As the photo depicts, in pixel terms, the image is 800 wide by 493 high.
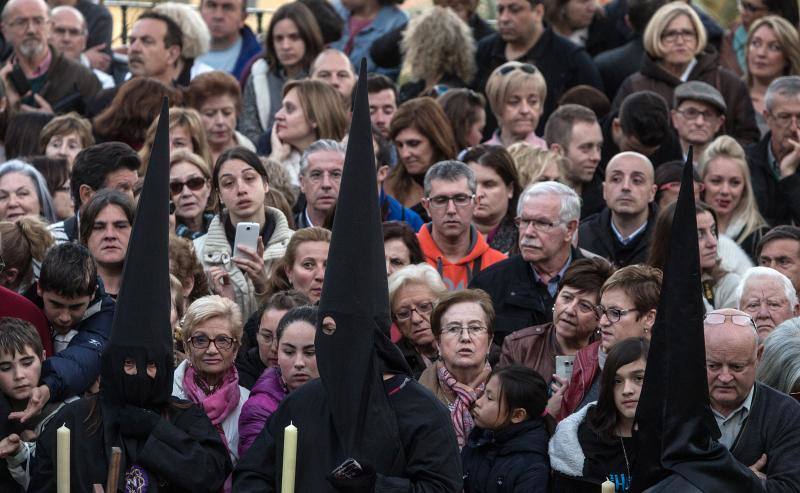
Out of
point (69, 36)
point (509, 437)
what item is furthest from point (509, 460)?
point (69, 36)

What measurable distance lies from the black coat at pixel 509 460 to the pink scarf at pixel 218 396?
1.11 m

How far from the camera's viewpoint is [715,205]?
11.1 metres

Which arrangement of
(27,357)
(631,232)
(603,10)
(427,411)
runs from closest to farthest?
(427,411) < (27,357) < (631,232) < (603,10)

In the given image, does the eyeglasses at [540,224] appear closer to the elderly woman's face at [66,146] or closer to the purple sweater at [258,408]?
the purple sweater at [258,408]

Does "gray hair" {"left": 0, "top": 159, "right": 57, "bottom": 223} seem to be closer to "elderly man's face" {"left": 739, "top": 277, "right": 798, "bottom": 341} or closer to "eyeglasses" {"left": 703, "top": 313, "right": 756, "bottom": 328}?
"elderly man's face" {"left": 739, "top": 277, "right": 798, "bottom": 341}

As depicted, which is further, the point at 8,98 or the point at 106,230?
the point at 8,98

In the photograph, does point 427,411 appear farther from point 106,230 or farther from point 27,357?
point 106,230

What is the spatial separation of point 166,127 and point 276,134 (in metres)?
4.42

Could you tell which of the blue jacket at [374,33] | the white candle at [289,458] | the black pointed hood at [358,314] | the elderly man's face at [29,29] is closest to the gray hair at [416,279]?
the black pointed hood at [358,314]

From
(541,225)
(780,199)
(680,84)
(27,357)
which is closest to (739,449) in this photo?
(541,225)

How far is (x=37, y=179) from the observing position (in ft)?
35.5

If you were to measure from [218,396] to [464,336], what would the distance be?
117 centimetres

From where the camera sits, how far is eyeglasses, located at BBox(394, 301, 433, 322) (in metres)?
9.33

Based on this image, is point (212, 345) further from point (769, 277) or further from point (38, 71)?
point (38, 71)
